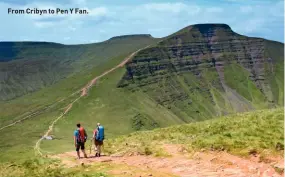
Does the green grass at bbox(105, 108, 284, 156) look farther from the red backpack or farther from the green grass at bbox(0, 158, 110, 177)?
the green grass at bbox(0, 158, 110, 177)

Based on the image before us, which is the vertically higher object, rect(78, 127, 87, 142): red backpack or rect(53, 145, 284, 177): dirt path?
rect(78, 127, 87, 142): red backpack

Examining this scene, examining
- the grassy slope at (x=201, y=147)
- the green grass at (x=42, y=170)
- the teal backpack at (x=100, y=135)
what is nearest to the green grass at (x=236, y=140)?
the grassy slope at (x=201, y=147)

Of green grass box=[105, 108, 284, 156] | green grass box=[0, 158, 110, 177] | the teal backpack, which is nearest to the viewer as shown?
green grass box=[0, 158, 110, 177]

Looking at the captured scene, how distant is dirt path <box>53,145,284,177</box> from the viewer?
75.0 feet

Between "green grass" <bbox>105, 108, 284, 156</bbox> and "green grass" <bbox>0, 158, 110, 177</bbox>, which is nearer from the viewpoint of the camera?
"green grass" <bbox>0, 158, 110, 177</bbox>

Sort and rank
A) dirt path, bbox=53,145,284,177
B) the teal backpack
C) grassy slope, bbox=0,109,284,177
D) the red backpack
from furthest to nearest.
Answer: the red backpack
the teal backpack
grassy slope, bbox=0,109,284,177
dirt path, bbox=53,145,284,177

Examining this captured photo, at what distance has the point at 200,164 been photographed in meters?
24.5

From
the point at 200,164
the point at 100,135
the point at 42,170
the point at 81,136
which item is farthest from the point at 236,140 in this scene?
the point at 42,170

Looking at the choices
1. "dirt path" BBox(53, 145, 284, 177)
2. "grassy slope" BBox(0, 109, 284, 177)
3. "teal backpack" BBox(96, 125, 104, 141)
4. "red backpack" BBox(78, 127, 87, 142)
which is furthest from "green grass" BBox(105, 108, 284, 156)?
"red backpack" BBox(78, 127, 87, 142)

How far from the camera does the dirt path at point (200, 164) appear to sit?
2288cm

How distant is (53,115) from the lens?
18312 cm

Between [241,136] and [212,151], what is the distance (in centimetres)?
343

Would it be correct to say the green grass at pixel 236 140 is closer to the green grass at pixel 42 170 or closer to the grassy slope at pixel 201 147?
the grassy slope at pixel 201 147

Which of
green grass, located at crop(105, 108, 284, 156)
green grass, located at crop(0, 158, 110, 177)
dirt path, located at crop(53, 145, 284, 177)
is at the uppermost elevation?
green grass, located at crop(105, 108, 284, 156)
